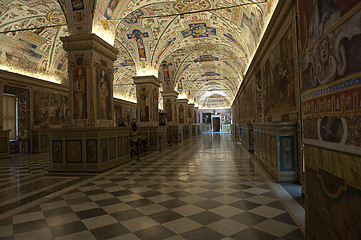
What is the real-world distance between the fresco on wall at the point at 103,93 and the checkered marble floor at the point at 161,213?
3226 millimetres

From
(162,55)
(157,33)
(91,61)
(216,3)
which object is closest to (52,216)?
(91,61)

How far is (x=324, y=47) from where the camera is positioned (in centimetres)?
187

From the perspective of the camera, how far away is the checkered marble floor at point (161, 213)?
3076 mm

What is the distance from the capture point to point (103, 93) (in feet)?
28.4

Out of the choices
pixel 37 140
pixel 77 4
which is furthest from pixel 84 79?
pixel 37 140

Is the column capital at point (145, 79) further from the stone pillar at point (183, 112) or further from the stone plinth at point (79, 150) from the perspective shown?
the stone pillar at point (183, 112)

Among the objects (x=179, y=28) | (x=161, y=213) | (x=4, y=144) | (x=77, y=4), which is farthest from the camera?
(x=179, y=28)

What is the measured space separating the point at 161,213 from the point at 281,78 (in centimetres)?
519

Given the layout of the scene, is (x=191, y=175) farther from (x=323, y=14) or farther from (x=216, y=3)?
(x=216, y=3)

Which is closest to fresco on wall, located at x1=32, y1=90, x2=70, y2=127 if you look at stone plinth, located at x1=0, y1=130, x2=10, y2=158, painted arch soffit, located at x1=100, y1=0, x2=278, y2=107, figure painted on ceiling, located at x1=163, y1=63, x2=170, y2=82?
stone plinth, located at x1=0, y1=130, x2=10, y2=158

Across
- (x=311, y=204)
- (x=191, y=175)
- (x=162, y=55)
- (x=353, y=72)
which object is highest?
(x=162, y=55)

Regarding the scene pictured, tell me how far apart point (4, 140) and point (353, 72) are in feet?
50.3

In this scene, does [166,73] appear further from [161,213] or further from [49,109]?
[161,213]

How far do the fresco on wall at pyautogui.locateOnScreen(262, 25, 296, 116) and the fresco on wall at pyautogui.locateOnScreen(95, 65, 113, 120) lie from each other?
6.07 meters
